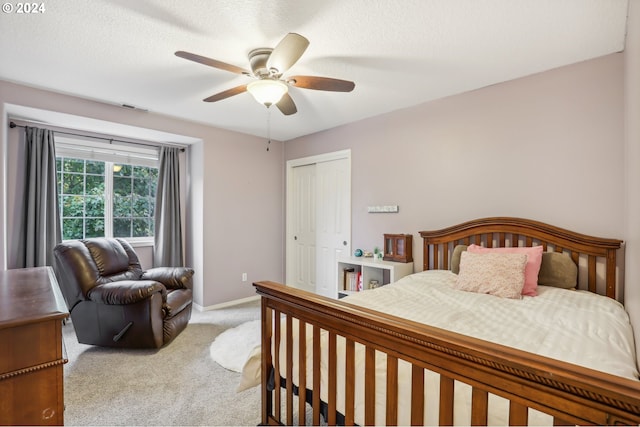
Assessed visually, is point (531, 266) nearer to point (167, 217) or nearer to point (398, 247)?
point (398, 247)

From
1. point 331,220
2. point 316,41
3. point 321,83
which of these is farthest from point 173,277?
point 316,41

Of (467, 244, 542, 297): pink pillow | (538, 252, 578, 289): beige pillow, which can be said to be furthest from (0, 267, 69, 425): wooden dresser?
(538, 252, 578, 289): beige pillow

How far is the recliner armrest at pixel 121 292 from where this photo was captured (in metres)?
2.43

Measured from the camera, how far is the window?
3.45m

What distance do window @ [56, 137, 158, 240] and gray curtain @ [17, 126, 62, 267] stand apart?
0.24m

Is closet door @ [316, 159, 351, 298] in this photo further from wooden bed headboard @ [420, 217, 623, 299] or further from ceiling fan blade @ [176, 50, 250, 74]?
ceiling fan blade @ [176, 50, 250, 74]

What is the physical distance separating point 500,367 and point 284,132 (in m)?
3.96

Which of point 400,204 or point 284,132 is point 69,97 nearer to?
point 284,132

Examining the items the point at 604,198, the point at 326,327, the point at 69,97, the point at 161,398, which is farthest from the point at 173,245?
the point at 604,198

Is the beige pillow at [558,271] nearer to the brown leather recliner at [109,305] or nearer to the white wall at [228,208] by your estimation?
the brown leather recliner at [109,305]

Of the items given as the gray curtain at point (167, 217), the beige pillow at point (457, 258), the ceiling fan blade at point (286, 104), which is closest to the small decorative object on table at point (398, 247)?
the beige pillow at point (457, 258)

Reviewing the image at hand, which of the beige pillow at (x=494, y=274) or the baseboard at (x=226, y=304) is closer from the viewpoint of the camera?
the beige pillow at (x=494, y=274)

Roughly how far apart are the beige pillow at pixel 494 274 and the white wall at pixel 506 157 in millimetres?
640

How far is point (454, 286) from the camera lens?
7.36ft
